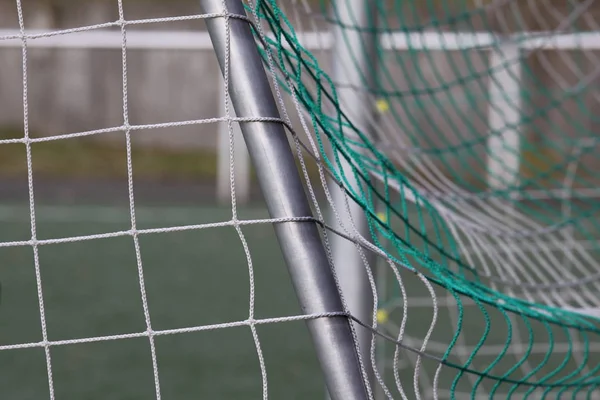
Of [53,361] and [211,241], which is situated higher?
[211,241]

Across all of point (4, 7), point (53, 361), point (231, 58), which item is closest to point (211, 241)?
point (53, 361)

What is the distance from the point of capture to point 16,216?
515 centimetres

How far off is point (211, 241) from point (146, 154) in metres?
3.14

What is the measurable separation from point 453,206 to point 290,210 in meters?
1.27

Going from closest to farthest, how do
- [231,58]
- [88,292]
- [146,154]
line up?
[231,58]
[88,292]
[146,154]

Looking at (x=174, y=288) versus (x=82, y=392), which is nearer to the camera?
(x=82, y=392)

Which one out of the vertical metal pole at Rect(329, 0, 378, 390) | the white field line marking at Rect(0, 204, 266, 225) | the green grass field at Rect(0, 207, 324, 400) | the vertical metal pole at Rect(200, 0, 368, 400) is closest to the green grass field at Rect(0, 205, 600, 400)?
the green grass field at Rect(0, 207, 324, 400)

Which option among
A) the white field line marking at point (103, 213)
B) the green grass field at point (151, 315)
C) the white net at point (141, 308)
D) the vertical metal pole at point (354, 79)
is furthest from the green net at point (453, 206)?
the white field line marking at point (103, 213)

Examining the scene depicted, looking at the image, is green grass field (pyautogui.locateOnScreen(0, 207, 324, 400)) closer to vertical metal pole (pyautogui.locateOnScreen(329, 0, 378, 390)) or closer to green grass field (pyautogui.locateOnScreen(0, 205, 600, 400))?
green grass field (pyautogui.locateOnScreen(0, 205, 600, 400))

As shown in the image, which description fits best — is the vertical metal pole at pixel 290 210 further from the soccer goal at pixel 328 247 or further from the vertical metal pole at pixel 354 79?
the vertical metal pole at pixel 354 79

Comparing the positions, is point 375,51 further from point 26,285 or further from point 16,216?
point 16,216

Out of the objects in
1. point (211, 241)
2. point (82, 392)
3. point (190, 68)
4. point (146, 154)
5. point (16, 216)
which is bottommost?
point (82, 392)

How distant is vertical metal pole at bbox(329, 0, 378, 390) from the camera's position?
130cm

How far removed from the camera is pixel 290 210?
31.2 inches
